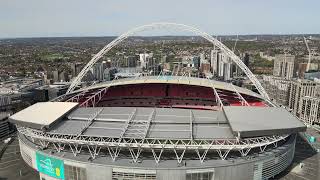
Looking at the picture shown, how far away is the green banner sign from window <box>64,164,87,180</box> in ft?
2.65

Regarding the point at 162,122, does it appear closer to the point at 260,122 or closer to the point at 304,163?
the point at 260,122

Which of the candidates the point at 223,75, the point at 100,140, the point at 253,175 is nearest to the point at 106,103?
the point at 100,140

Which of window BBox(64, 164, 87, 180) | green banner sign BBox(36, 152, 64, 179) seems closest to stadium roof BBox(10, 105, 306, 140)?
green banner sign BBox(36, 152, 64, 179)

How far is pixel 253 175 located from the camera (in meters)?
42.2

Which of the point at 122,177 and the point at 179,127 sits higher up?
the point at 179,127

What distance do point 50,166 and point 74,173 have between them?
14.3 feet

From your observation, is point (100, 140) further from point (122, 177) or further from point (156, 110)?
point (156, 110)

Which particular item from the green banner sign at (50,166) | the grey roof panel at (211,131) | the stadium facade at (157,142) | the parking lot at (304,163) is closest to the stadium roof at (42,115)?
the stadium facade at (157,142)

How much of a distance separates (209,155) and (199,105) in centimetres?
3164

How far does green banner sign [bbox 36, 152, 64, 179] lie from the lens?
4262 centimetres

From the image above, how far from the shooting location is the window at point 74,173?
41.2m

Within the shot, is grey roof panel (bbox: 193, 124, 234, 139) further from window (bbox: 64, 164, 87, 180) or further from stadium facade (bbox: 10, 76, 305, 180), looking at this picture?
window (bbox: 64, 164, 87, 180)

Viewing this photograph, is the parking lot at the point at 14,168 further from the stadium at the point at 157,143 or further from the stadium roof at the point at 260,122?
the stadium roof at the point at 260,122

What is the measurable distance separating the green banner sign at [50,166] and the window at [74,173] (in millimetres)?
808
